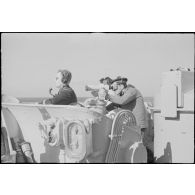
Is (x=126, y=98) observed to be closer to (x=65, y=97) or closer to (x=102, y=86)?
(x=102, y=86)

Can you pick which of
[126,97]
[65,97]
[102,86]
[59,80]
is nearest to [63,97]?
[65,97]

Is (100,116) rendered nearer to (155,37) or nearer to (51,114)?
(51,114)

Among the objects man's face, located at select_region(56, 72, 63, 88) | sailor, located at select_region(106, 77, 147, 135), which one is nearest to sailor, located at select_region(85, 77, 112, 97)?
sailor, located at select_region(106, 77, 147, 135)

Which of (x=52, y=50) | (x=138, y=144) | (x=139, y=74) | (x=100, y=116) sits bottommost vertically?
(x=138, y=144)

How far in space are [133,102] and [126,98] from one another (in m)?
0.08

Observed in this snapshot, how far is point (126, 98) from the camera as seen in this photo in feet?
11.0

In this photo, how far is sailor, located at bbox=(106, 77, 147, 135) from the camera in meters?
3.34

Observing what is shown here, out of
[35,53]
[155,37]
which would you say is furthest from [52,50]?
[155,37]

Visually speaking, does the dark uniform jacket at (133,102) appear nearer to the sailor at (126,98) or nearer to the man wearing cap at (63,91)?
the sailor at (126,98)

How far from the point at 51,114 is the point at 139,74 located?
0.90 metres

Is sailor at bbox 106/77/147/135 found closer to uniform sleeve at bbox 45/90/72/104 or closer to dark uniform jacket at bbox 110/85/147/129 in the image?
dark uniform jacket at bbox 110/85/147/129

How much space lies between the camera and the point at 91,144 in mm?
3275

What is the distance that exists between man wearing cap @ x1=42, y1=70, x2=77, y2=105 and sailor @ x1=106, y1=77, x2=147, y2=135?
1.13 feet

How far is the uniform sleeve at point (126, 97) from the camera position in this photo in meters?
3.35
